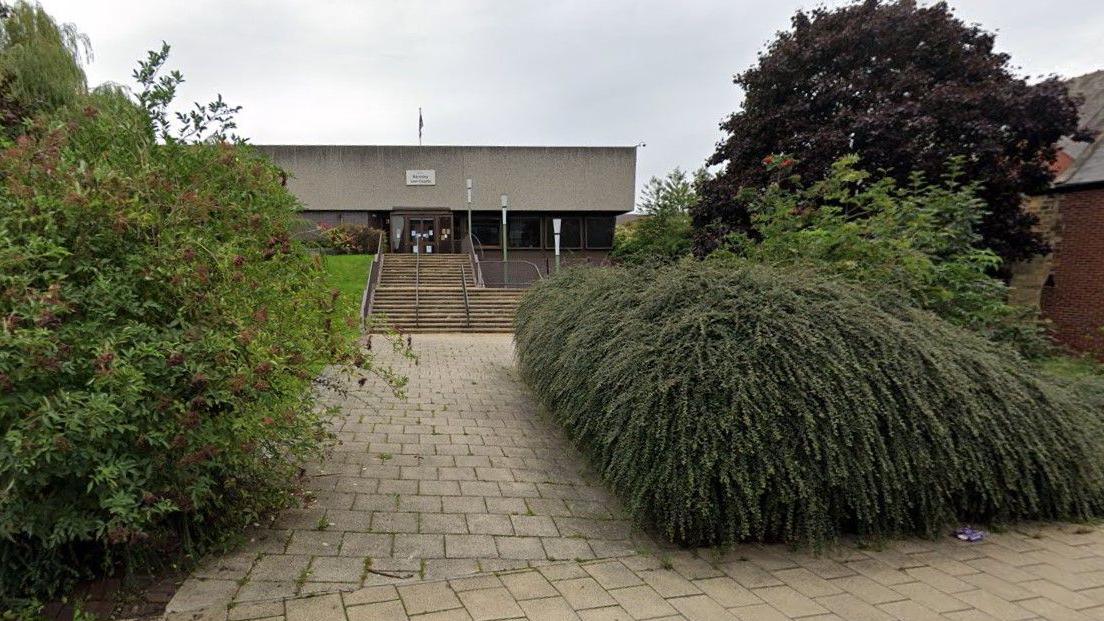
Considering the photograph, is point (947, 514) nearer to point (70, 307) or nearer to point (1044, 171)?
point (70, 307)

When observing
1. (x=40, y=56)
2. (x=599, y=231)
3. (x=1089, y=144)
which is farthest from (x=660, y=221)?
(x=40, y=56)

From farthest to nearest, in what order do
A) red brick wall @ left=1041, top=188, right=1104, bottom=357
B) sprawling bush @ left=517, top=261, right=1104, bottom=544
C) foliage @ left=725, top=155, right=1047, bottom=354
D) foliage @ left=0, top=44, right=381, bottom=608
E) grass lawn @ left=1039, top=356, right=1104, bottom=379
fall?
1. red brick wall @ left=1041, top=188, right=1104, bottom=357
2. grass lawn @ left=1039, top=356, right=1104, bottom=379
3. foliage @ left=725, top=155, right=1047, bottom=354
4. sprawling bush @ left=517, top=261, right=1104, bottom=544
5. foliage @ left=0, top=44, right=381, bottom=608

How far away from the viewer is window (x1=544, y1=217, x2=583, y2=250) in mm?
30375

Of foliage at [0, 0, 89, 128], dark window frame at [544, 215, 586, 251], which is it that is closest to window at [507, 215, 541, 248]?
dark window frame at [544, 215, 586, 251]

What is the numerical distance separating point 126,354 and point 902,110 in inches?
563

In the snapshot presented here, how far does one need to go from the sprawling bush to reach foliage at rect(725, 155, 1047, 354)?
4.18 feet

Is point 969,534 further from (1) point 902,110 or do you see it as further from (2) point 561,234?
(2) point 561,234

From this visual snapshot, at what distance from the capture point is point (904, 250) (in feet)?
17.5

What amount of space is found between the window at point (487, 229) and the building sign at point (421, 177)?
2.59m

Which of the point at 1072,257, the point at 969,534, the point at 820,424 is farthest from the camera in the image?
the point at 1072,257

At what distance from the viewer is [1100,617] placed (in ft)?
8.41

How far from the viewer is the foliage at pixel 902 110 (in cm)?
1268

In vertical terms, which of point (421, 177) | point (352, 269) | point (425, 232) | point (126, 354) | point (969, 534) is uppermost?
point (421, 177)

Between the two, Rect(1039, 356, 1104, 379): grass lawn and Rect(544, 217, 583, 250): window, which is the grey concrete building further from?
Rect(1039, 356, 1104, 379): grass lawn
